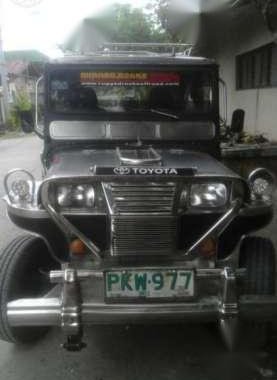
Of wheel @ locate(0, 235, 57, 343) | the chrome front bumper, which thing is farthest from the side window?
the chrome front bumper

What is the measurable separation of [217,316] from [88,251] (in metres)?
0.91

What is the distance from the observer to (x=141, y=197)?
2.87 metres

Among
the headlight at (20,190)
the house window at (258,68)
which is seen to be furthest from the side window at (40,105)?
the house window at (258,68)

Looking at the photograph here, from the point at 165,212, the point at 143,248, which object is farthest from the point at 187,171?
the point at 143,248

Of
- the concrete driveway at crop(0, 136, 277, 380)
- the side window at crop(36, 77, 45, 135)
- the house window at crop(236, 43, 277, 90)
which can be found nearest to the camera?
the concrete driveway at crop(0, 136, 277, 380)

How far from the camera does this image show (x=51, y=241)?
320 cm

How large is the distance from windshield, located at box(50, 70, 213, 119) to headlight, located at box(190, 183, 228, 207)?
137cm

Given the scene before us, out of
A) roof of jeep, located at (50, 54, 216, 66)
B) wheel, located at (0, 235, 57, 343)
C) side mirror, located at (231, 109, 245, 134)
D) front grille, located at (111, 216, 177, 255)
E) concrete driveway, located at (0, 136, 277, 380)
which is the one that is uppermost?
roof of jeep, located at (50, 54, 216, 66)

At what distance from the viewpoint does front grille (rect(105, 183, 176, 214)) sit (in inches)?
113

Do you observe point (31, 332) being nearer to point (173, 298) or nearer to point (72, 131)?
point (173, 298)

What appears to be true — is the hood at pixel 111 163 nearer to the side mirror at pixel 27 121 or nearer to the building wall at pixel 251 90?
the side mirror at pixel 27 121

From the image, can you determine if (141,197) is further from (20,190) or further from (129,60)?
(129,60)

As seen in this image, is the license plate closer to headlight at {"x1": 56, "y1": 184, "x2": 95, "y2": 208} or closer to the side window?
headlight at {"x1": 56, "y1": 184, "x2": 95, "y2": 208}

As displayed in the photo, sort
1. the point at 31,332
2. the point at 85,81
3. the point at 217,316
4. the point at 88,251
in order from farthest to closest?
the point at 85,81 < the point at 31,332 < the point at 88,251 < the point at 217,316
